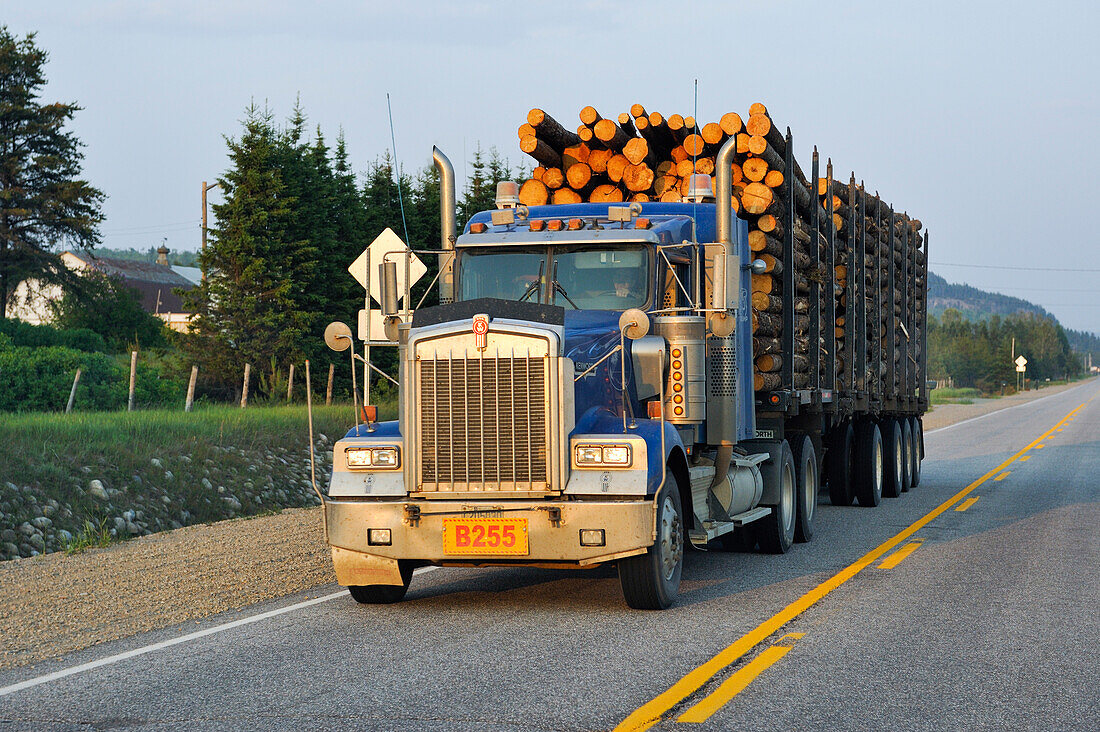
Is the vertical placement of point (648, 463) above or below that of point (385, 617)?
above

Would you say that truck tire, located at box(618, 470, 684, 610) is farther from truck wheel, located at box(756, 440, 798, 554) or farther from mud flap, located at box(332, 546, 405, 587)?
truck wheel, located at box(756, 440, 798, 554)

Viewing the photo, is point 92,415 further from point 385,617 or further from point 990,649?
point 990,649

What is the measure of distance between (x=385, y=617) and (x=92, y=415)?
46.9ft

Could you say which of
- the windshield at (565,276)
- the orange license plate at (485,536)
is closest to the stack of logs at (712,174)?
the windshield at (565,276)

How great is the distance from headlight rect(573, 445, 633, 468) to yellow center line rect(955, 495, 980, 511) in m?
9.29

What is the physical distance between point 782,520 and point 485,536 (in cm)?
447

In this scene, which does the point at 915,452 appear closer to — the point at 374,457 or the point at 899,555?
the point at 899,555

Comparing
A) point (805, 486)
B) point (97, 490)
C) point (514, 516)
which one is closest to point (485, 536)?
point (514, 516)

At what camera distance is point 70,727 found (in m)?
5.48

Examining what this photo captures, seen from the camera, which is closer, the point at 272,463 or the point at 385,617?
the point at 385,617

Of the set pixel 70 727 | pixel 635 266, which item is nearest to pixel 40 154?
pixel 635 266

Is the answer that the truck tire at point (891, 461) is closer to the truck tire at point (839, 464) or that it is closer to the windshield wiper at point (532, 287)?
the truck tire at point (839, 464)

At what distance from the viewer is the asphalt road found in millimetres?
5625

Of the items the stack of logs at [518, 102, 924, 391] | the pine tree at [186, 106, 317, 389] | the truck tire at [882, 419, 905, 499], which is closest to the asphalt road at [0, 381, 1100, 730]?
the stack of logs at [518, 102, 924, 391]
